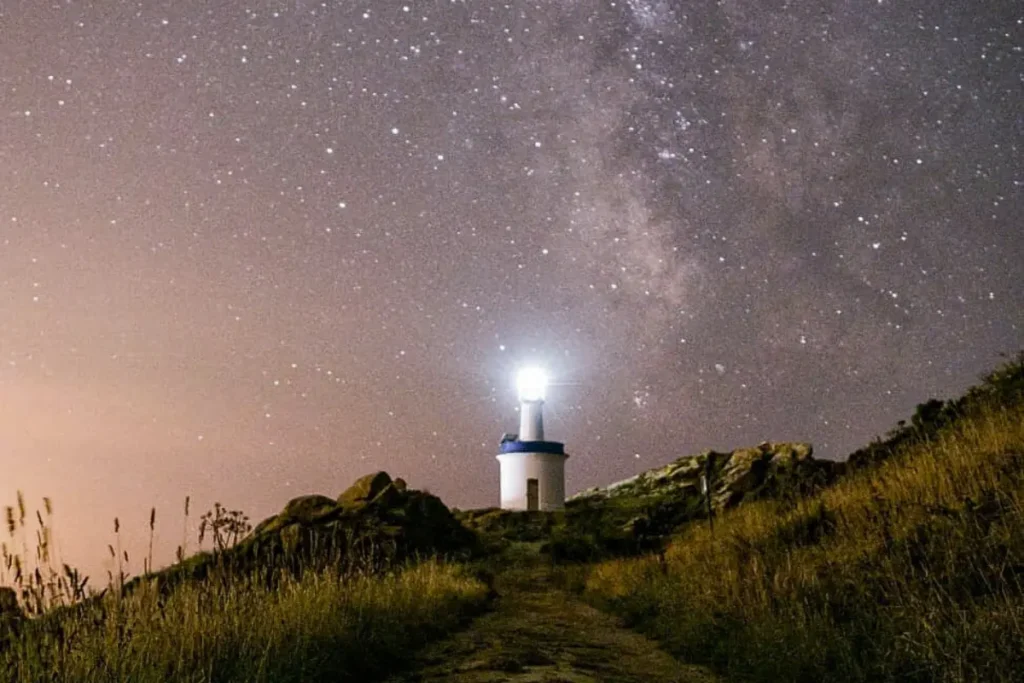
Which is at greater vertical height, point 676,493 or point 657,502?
point 676,493

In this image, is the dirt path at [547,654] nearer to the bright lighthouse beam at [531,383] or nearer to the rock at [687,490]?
the rock at [687,490]

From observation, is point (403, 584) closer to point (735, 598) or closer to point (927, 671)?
point (735, 598)

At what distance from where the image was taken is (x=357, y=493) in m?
23.3

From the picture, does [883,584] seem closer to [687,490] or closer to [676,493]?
[687,490]

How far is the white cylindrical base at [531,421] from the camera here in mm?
43750

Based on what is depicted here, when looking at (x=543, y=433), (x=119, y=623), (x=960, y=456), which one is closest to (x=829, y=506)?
(x=960, y=456)

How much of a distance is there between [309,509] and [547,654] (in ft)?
50.1


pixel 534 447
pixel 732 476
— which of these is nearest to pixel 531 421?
pixel 534 447

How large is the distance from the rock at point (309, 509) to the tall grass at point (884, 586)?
11228 millimetres

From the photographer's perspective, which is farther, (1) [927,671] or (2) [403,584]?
(2) [403,584]

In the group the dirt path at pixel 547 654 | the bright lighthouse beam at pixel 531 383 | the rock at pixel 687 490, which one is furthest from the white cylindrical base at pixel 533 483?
the dirt path at pixel 547 654

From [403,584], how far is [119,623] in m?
5.82

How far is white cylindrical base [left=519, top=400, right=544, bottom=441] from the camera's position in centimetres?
4375

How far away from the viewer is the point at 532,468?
4200 cm
